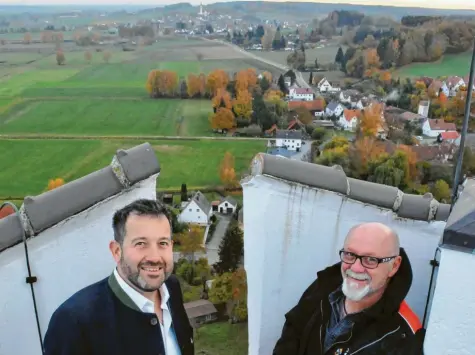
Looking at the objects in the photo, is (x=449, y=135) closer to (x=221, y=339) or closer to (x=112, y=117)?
(x=221, y=339)

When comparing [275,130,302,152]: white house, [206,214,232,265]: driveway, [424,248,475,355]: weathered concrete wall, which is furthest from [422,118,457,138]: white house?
[424,248,475,355]: weathered concrete wall

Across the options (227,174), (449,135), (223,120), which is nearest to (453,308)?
(227,174)

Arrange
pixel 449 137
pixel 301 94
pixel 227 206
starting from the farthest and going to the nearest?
pixel 301 94, pixel 449 137, pixel 227 206

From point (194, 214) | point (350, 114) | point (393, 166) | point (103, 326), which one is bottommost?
point (194, 214)

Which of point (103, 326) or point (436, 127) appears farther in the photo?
point (436, 127)

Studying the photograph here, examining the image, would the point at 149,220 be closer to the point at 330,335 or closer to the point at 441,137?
the point at 330,335

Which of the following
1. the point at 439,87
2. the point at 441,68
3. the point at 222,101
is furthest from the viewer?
the point at 441,68

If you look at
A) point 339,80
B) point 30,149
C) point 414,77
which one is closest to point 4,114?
point 30,149
